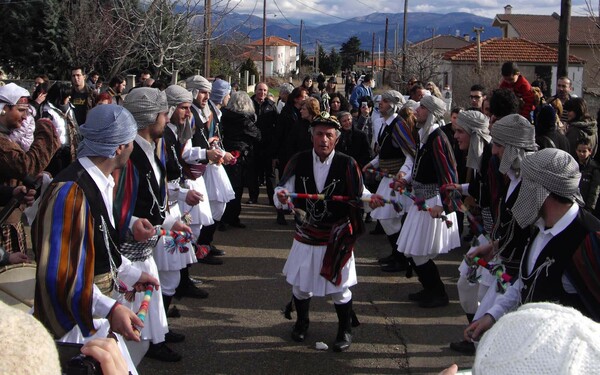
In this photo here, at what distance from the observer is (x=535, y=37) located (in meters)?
59.1

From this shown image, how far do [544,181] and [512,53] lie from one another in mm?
40521

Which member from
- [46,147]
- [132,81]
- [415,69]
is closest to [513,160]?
[46,147]

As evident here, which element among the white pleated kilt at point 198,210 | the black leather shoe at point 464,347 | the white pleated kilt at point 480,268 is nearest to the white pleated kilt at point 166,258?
the white pleated kilt at point 198,210

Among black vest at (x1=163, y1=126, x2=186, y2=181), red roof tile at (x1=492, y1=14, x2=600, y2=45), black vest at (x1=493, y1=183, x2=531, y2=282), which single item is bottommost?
black vest at (x1=493, y1=183, x2=531, y2=282)

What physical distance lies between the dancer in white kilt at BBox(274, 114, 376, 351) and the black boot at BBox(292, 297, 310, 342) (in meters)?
0.10

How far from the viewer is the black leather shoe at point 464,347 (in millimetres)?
5520

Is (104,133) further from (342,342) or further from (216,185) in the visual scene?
(216,185)

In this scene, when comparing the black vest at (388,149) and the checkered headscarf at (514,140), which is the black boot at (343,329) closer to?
the checkered headscarf at (514,140)

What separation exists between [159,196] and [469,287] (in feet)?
8.14

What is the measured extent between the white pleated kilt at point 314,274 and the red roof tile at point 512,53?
35.9 m

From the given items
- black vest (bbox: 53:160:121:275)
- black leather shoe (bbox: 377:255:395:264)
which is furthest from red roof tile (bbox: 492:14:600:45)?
black vest (bbox: 53:160:121:275)

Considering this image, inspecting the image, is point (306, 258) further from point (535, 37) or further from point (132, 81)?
point (535, 37)

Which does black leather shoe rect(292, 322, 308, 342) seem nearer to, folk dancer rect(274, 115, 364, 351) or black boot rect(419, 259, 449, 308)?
folk dancer rect(274, 115, 364, 351)

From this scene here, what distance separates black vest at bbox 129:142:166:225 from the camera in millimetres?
4629
